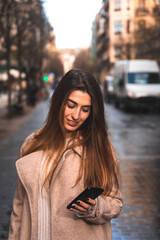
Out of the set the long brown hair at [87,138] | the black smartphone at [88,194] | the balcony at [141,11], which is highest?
the long brown hair at [87,138]

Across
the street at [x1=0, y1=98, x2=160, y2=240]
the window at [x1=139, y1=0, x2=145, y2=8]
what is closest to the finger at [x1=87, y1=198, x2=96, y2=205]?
the street at [x1=0, y1=98, x2=160, y2=240]

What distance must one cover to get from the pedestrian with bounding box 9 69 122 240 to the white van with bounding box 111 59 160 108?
73.0ft

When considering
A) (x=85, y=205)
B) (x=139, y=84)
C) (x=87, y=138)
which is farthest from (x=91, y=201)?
(x=139, y=84)

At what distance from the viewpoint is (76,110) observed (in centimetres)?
218

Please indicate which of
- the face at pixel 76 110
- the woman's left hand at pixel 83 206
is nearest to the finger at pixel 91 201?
the woman's left hand at pixel 83 206

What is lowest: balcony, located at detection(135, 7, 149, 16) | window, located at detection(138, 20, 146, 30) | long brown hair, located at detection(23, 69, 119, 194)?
window, located at detection(138, 20, 146, 30)

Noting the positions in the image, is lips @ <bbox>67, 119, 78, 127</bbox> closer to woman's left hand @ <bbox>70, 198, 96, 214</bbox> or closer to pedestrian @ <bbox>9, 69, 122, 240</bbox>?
pedestrian @ <bbox>9, 69, 122, 240</bbox>

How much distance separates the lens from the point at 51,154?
213 cm

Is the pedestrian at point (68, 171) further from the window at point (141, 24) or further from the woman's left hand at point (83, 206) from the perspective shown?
the window at point (141, 24)

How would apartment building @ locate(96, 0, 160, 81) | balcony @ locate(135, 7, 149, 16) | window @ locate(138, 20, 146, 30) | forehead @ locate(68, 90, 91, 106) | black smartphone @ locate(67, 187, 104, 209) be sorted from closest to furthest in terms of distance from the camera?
black smartphone @ locate(67, 187, 104, 209) < forehead @ locate(68, 90, 91, 106) < apartment building @ locate(96, 0, 160, 81) < balcony @ locate(135, 7, 149, 16) < window @ locate(138, 20, 146, 30)

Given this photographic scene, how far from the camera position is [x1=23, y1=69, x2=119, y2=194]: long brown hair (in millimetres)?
2111

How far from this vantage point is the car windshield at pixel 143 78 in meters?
25.3

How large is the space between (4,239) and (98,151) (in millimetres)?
2819

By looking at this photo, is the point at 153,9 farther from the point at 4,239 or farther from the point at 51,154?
the point at 51,154
